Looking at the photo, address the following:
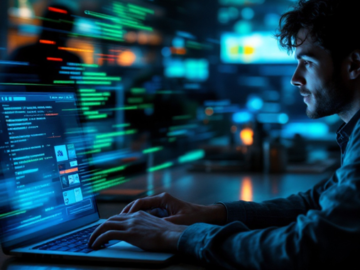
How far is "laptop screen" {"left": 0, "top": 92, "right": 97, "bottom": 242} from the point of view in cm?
88

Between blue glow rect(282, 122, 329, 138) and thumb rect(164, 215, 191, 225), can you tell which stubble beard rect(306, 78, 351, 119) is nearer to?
thumb rect(164, 215, 191, 225)

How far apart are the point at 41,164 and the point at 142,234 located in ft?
0.93

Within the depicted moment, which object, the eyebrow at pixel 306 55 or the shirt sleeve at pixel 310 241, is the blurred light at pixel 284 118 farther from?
the shirt sleeve at pixel 310 241

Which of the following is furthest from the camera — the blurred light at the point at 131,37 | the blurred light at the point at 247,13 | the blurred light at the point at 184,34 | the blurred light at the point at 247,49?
the blurred light at the point at 247,13

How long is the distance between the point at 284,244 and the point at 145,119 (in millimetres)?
1649

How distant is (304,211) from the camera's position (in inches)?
45.4

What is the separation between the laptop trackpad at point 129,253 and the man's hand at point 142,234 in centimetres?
1

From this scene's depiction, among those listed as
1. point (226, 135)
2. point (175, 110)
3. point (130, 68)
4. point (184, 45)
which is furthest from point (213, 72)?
point (130, 68)

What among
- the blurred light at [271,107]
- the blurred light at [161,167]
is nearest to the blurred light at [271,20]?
the blurred light at [271,107]

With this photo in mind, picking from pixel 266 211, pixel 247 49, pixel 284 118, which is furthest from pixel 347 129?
pixel 284 118

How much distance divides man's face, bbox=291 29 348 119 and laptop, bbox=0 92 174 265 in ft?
1.65

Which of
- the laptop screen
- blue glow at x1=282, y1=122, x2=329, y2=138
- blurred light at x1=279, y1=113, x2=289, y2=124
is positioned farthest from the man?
blue glow at x1=282, y1=122, x2=329, y2=138

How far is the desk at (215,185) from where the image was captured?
61.4 inches

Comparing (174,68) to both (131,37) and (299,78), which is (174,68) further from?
(299,78)
